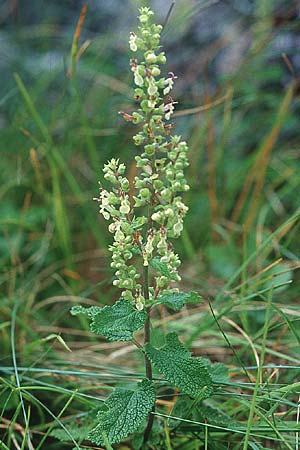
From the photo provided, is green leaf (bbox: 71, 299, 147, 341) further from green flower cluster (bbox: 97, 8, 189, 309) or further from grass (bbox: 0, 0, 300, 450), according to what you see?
grass (bbox: 0, 0, 300, 450)

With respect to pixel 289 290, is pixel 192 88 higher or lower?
higher

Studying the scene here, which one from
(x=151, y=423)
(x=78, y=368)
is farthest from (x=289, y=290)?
(x=151, y=423)

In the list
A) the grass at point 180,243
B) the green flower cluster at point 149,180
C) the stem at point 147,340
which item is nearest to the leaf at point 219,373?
the grass at point 180,243

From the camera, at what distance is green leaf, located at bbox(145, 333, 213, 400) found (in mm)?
1138

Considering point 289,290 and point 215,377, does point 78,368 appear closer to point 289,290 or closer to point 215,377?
point 215,377

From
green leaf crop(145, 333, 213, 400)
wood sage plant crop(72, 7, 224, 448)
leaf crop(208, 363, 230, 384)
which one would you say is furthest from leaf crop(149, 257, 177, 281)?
leaf crop(208, 363, 230, 384)

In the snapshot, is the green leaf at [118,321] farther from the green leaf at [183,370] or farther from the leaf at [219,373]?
the leaf at [219,373]

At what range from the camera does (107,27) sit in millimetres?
3494

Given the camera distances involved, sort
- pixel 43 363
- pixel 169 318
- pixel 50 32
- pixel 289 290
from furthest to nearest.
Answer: pixel 50 32 < pixel 289 290 < pixel 169 318 < pixel 43 363

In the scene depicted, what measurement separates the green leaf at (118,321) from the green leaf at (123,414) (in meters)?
0.12

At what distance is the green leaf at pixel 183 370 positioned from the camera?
44.8 inches

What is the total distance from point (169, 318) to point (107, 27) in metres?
2.16

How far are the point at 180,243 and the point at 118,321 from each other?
1345 millimetres

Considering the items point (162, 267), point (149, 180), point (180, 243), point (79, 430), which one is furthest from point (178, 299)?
point (180, 243)
